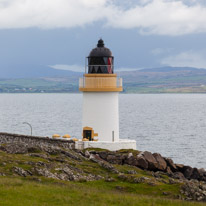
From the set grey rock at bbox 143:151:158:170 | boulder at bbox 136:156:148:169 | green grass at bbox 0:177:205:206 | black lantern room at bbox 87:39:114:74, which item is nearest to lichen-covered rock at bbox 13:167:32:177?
green grass at bbox 0:177:205:206

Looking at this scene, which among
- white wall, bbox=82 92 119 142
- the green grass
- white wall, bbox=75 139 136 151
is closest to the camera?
the green grass

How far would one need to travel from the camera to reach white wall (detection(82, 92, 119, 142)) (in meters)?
33.2

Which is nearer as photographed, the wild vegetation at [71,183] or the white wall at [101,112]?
the wild vegetation at [71,183]

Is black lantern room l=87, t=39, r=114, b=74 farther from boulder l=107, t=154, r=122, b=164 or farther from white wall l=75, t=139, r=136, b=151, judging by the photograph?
boulder l=107, t=154, r=122, b=164

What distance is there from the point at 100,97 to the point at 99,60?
8.54ft

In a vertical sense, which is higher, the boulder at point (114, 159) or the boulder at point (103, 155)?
the boulder at point (103, 155)

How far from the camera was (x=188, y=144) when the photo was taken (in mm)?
73438

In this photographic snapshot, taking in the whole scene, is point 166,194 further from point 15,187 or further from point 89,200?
point 15,187

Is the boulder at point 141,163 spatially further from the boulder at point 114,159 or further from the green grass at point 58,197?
the green grass at point 58,197

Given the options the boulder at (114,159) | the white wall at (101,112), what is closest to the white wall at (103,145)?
the white wall at (101,112)

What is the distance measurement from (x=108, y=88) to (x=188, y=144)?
1701 inches

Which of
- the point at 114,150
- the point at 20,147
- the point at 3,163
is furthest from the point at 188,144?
the point at 3,163

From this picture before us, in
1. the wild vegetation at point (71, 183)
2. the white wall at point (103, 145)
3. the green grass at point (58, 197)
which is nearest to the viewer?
the green grass at point (58, 197)

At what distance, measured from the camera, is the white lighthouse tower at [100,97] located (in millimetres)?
32906
